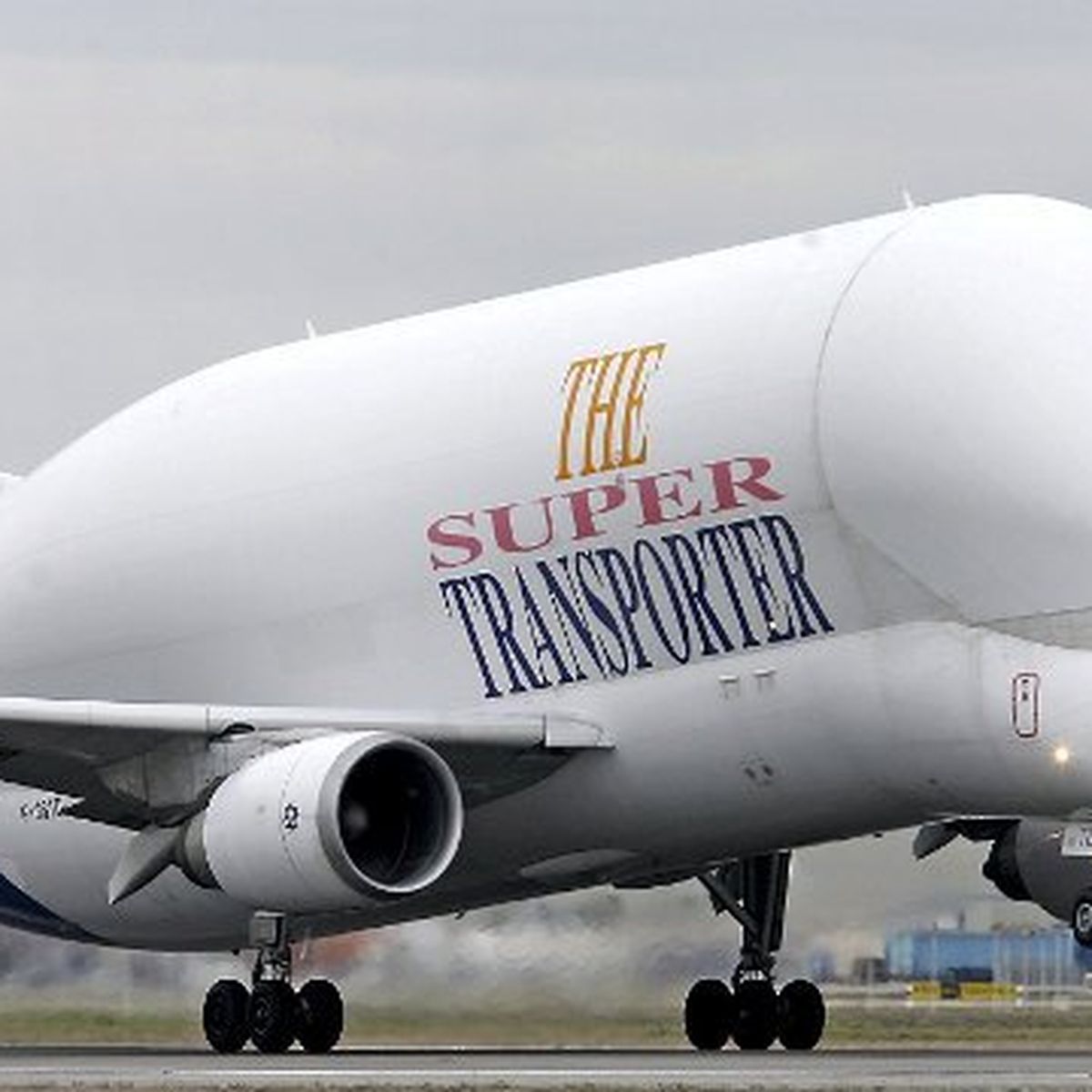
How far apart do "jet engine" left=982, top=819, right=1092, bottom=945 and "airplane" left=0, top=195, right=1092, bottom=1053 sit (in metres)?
0.04

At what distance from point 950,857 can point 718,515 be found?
527cm

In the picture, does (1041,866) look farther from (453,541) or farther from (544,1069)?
(544,1069)

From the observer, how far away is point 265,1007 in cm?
4488

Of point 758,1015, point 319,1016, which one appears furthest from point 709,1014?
point 319,1016

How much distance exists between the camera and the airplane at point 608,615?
41.8 m

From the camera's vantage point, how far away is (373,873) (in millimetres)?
43875

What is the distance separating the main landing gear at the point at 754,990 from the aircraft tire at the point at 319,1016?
3.12 meters

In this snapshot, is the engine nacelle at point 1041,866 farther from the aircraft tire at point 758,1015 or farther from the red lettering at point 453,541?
the red lettering at point 453,541

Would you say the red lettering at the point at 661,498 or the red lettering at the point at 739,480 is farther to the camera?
the red lettering at the point at 661,498

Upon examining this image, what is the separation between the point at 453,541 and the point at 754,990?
4.95m

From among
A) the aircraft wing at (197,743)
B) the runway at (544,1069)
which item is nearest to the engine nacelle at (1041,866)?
the runway at (544,1069)

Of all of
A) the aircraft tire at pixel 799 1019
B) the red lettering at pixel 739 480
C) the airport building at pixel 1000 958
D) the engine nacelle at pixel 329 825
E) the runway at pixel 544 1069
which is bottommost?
the runway at pixel 544 1069

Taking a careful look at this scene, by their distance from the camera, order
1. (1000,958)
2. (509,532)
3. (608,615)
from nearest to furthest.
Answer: (608,615) < (509,532) < (1000,958)

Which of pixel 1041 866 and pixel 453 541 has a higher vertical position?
pixel 453 541
